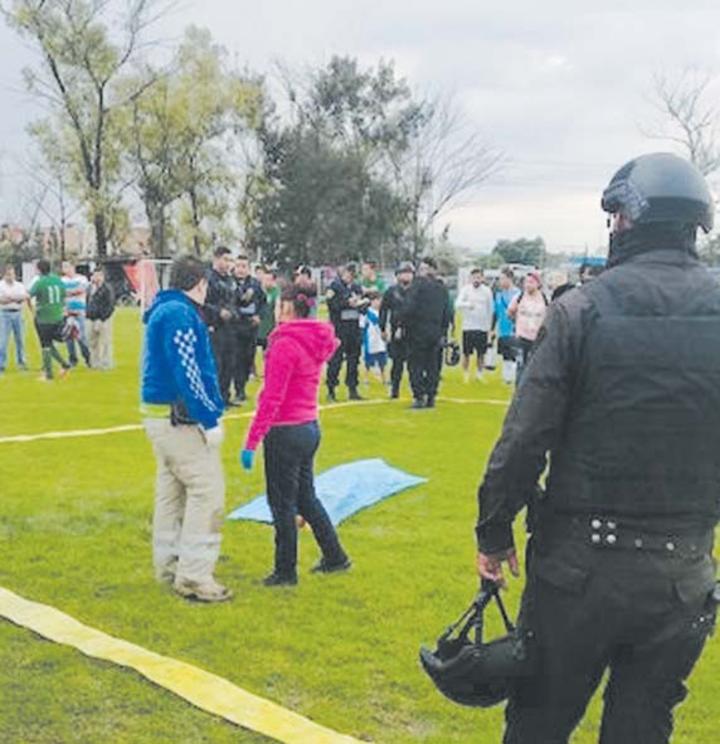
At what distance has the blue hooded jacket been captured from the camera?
5.54 m

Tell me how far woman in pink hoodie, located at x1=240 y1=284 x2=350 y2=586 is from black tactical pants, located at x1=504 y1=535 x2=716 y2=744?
3.12m

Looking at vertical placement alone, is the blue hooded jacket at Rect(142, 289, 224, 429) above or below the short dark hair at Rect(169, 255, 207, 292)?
below

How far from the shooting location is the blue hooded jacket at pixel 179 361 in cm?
554

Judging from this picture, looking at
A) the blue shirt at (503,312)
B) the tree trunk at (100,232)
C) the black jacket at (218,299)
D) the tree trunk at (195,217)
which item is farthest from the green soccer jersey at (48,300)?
the tree trunk at (195,217)

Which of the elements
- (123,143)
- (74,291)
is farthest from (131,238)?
(74,291)

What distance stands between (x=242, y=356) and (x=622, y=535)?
36.8 ft

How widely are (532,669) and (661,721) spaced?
1.25 ft

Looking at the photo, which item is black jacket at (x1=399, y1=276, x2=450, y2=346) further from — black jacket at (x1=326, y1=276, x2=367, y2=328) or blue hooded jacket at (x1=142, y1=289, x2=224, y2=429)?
blue hooded jacket at (x1=142, y1=289, x2=224, y2=429)

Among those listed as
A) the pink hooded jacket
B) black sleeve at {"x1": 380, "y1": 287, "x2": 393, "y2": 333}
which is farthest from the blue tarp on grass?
black sleeve at {"x1": 380, "y1": 287, "x2": 393, "y2": 333}

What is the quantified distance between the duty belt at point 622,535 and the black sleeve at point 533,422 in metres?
0.15

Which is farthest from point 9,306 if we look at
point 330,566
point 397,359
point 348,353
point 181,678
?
point 181,678

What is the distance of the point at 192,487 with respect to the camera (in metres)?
5.79

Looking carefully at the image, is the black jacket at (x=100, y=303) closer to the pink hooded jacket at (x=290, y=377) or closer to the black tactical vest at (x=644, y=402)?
the pink hooded jacket at (x=290, y=377)

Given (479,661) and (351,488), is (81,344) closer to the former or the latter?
(351,488)
